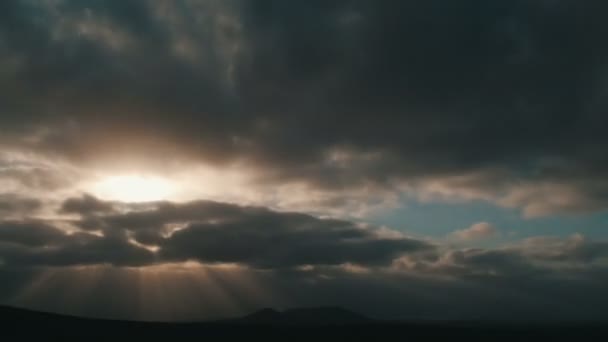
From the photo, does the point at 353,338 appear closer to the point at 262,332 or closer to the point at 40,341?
the point at 262,332

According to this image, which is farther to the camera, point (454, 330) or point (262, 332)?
point (454, 330)

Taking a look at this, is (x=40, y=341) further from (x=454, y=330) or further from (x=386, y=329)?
(x=454, y=330)

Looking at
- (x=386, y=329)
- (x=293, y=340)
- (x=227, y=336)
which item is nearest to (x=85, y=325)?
(x=227, y=336)

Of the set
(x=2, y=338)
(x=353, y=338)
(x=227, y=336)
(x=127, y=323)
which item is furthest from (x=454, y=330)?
(x=2, y=338)

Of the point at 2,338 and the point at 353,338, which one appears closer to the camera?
the point at 2,338

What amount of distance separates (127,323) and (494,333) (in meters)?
118

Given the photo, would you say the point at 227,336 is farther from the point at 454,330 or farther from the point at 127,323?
the point at 454,330

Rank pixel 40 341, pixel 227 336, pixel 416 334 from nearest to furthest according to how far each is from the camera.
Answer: pixel 40 341 → pixel 227 336 → pixel 416 334

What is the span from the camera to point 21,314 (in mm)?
144375

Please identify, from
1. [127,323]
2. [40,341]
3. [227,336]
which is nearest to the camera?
[40,341]

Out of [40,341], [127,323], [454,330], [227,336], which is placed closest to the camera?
[40,341]

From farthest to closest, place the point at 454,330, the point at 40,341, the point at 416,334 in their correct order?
the point at 454,330 → the point at 416,334 → the point at 40,341

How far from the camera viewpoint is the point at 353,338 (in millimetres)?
142375

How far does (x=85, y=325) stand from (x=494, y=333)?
423 feet
